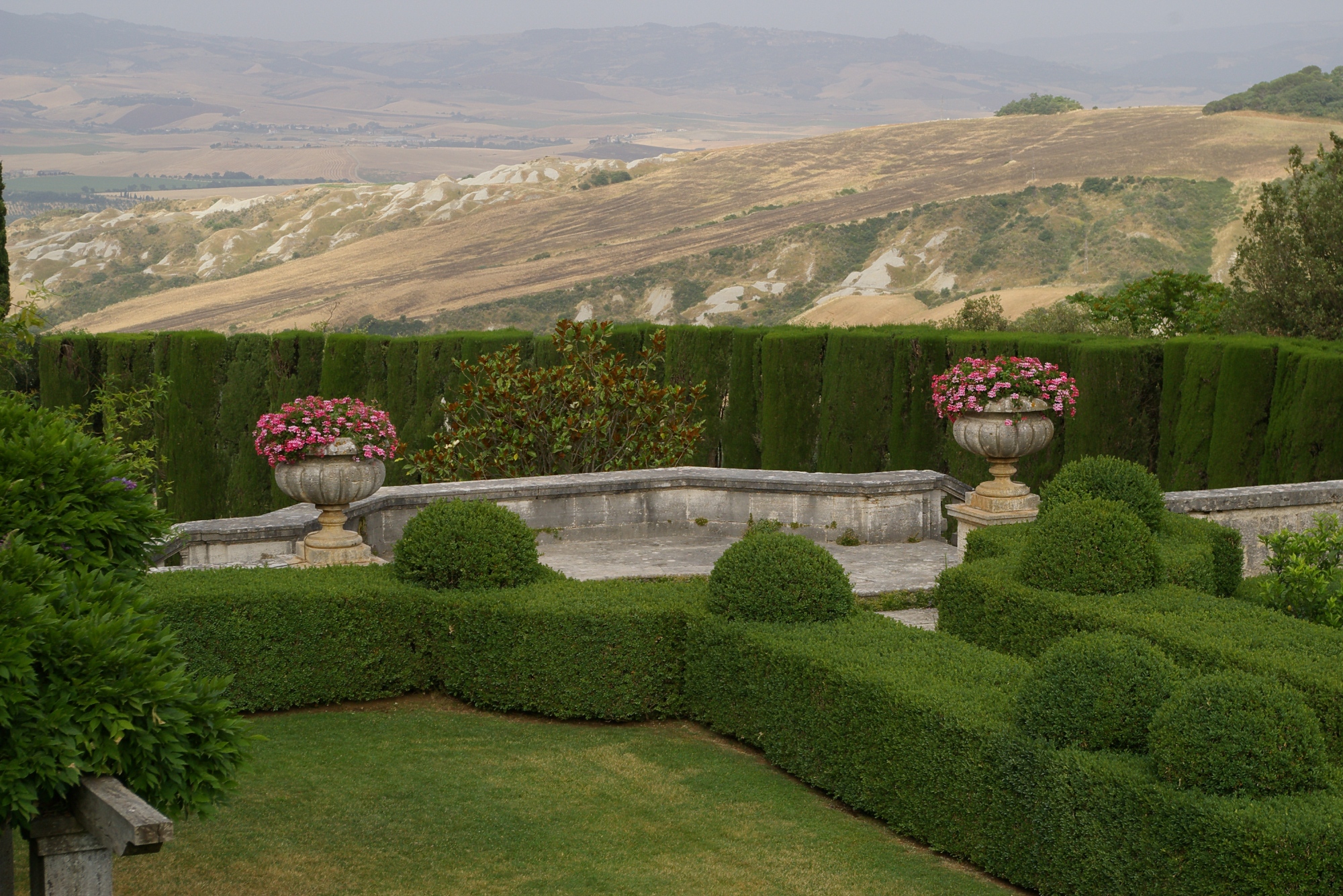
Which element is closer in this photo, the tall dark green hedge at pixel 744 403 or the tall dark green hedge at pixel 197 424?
the tall dark green hedge at pixel 744 403

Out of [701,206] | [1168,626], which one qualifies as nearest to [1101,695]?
[1168,626]

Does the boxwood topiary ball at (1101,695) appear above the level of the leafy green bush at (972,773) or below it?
above

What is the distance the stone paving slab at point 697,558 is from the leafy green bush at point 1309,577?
141 inches

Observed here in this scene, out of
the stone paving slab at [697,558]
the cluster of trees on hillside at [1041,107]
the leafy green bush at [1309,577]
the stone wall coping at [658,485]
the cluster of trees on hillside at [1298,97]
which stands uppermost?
the cluster of trees on hillside at [1041,107]

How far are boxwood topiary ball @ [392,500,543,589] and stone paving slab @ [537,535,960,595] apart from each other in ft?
8.58

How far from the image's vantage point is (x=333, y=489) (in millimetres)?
11156

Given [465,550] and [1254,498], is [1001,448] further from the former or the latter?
[465,550]

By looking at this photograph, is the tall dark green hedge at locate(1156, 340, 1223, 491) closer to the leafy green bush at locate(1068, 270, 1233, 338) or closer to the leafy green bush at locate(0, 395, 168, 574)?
the leafy green bush at locate(0, 395, 168, 574)

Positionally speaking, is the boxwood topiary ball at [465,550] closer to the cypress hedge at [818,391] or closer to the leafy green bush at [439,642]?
the leafy green bush at [439,642]

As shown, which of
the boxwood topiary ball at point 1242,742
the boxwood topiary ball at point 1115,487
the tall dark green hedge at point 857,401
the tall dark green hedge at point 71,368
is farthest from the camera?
the tall dark green hedge at point 71,368

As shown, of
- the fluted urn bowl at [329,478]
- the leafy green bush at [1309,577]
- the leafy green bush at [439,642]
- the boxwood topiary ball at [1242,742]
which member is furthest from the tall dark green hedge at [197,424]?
the boxwood topiary ball at [1242,742]

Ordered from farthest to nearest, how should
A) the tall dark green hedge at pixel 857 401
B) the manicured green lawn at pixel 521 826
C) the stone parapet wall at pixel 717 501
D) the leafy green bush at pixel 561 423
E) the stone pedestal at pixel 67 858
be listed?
the tall dark green hedge at pixel 857 401, the leafy green bush at pixel 561 423, the stone parapet wall at pixel 717 501, the manicured green lawn at pixel 521 826, the stone pedestal at pixel 67 858

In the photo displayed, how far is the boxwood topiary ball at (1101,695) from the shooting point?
5961mm

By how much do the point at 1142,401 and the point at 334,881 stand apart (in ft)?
38.3
